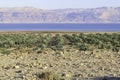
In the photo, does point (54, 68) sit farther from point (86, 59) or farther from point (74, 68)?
point (86, 59)

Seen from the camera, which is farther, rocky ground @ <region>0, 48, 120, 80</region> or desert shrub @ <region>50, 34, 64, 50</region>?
desert shrub @ <region>50, 34, 64, 50</region>

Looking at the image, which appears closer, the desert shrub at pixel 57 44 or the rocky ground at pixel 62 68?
the rocky ground at pixel 62 68

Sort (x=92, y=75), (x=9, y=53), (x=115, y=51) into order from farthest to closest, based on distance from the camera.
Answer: (x=115, y=51)
(x=9, y=53)
(x=92, y=75)

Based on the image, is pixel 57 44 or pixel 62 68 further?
pixel 57 44

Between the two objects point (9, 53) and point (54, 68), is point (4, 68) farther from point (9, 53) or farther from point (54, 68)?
point (9, 53)

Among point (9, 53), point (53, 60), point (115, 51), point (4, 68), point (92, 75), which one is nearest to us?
point (92, 75)

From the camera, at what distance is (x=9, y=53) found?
2753 cm

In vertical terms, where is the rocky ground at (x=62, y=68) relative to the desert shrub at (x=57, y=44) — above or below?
above

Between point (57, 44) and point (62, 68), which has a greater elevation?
point (62, 68)

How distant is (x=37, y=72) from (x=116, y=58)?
24.9 ft

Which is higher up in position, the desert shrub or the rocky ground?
the rocky ground

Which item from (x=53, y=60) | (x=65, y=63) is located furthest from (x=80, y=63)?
(x=53, y=60)

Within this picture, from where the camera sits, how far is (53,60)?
23.3 metres

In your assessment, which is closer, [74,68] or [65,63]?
[74,68]
